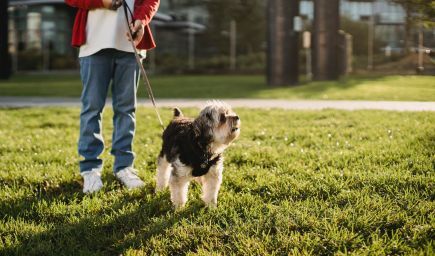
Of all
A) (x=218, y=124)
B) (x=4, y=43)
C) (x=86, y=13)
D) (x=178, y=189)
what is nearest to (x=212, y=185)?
(x=178, y=189)

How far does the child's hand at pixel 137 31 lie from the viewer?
4387 millimetres

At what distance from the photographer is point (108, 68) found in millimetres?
4629

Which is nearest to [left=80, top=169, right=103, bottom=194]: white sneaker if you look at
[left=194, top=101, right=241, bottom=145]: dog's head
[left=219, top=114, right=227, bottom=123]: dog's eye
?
[left=194, top=101, right=241, bottom=145]: dog's head

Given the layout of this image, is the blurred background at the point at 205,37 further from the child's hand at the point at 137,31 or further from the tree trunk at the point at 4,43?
the child's hand at the point at 137,31

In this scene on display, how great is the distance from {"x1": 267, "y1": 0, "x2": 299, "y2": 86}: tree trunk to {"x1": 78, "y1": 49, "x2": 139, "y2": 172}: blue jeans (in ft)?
42.8

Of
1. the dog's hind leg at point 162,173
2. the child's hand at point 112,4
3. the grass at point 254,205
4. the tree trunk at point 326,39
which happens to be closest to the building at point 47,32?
the tree trunk at point 326,39

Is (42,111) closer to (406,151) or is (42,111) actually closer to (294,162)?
(294,162)

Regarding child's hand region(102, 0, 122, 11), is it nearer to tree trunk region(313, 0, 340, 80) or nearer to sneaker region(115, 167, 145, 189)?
sneaker region(115, 167, 145, 189)

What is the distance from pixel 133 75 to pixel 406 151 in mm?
3000

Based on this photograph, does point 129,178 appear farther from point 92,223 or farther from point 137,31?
point 137,31

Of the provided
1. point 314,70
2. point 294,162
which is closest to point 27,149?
point 294,162

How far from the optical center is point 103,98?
4680 millimetres

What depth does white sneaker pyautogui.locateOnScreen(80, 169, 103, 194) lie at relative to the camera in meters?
4.46

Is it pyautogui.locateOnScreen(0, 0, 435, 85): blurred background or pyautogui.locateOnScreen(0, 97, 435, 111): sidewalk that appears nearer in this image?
pyautogui.locateOnScreen(0, 97, 435, 111): sidewalk
